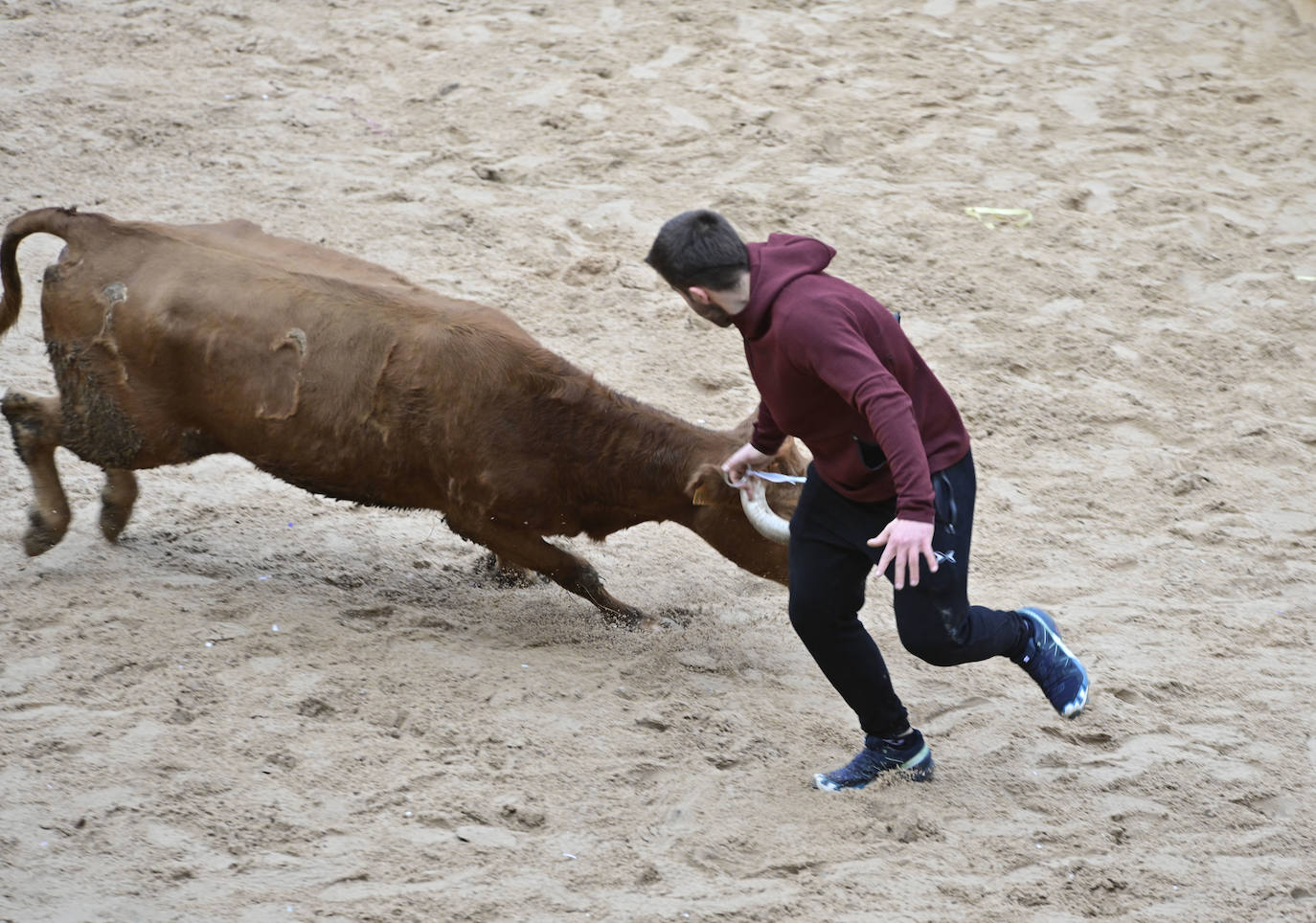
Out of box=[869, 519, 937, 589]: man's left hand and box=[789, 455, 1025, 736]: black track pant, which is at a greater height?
box=[869, 519, 937, 589]: man's left hand

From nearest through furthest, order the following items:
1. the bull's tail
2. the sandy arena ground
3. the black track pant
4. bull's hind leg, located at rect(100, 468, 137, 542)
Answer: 1. the black track pant
2. the sandy arena ground
3. the bull's tail
4. bull's hind leg, located at rect(100, 468, 137, 542)

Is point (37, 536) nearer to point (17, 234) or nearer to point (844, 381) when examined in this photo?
point (17, 234)

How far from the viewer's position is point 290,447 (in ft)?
15.3

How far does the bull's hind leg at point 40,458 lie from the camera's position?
4895mm

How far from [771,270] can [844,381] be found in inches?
14.6

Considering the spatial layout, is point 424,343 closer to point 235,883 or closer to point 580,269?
point 235,883

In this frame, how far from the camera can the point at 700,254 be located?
10.5 feet

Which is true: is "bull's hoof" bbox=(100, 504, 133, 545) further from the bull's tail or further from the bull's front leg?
the bull's front leg

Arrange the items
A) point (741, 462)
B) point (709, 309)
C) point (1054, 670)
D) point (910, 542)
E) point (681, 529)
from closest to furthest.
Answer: point (910, 542)
point (709, 309)
point (1054, 670)
point (741, 462)
point (681, 529)

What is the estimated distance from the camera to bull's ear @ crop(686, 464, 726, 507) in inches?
172

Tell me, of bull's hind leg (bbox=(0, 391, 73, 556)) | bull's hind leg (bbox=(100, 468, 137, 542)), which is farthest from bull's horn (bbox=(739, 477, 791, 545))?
bull's hind leg (bbox=(0, 391, 73, 556))

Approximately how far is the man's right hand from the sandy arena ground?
2.59ft

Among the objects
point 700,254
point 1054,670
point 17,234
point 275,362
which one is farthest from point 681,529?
point 17,234

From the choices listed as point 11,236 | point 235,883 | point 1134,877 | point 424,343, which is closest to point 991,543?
point 1134,877
